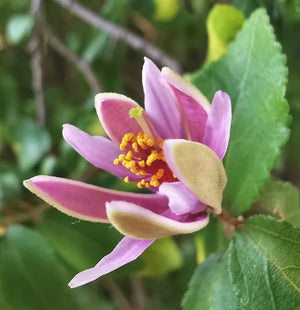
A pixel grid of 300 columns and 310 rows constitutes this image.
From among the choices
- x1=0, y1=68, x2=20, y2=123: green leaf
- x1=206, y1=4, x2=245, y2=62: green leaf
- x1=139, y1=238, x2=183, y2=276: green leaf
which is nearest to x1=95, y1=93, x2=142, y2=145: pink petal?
x1=206, y1=4, x2=245, y2=62: green leaf

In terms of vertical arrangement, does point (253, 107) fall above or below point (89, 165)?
above

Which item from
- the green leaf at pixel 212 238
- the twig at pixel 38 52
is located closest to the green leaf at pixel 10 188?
the twig at pixel 38 52

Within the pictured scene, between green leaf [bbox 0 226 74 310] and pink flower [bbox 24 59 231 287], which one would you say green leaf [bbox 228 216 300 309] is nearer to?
pink flower [bbox 24 59 231 287]

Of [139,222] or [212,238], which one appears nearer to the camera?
[139,222]

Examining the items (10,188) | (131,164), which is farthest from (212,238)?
(10,188)

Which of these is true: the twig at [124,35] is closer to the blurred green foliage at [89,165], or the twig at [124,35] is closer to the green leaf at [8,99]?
the blurred green foliage at [89,165]

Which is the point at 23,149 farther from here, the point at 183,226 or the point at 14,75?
the point at 183,226

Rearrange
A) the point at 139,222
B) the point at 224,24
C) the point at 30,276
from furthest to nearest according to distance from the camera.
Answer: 1. the point at 30,276
2. the point at 224,24
3. the point at 139,222

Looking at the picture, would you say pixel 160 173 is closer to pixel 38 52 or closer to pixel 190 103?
pixel 190 103
